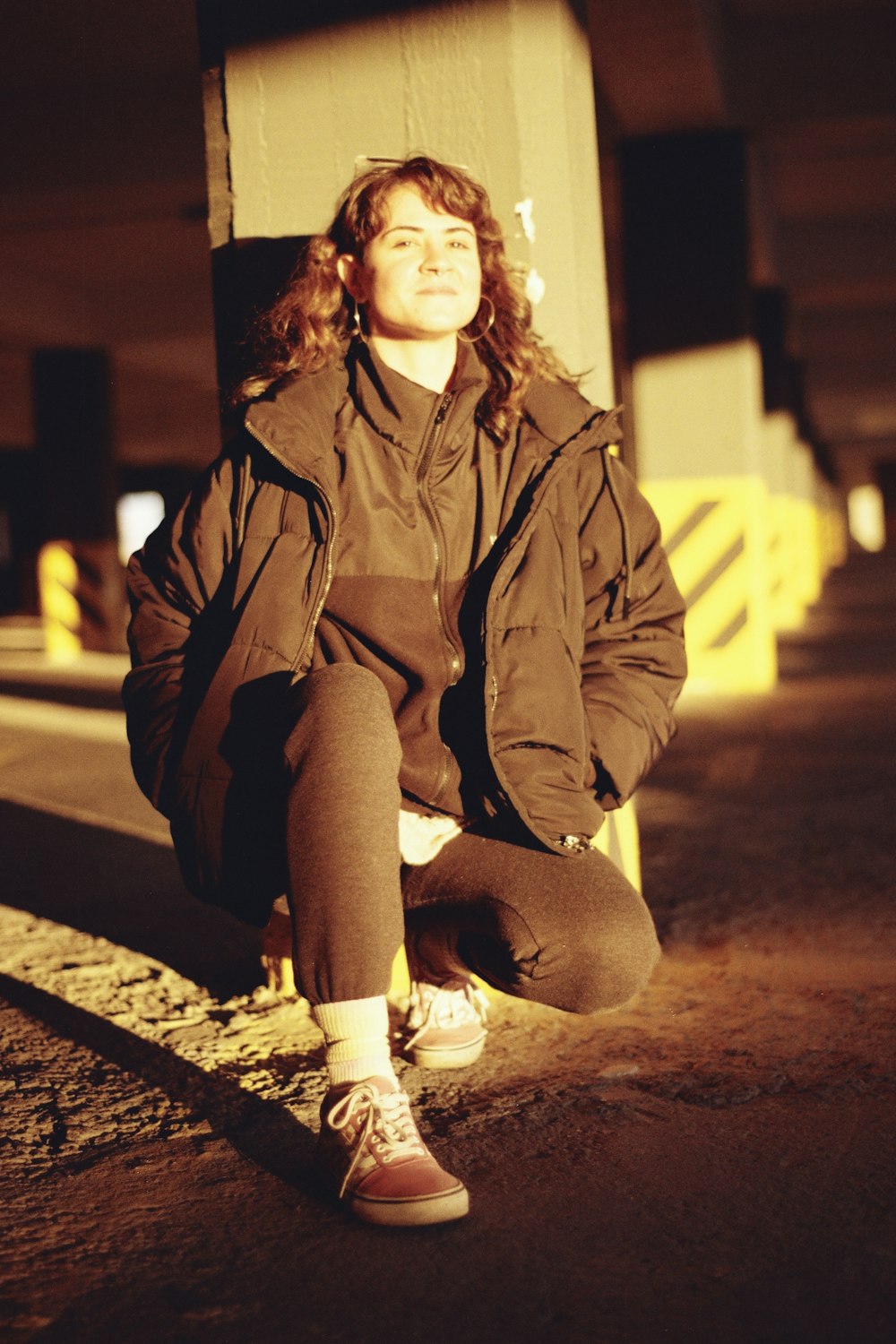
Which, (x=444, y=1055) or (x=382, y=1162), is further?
(x=444, y=1055)

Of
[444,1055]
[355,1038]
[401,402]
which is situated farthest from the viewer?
[444,1055]

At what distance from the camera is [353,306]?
9.14ft

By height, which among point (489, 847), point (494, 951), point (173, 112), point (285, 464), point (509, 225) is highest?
point (173, 112)

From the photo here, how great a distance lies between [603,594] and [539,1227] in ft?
3.52

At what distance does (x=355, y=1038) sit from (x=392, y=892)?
215mm

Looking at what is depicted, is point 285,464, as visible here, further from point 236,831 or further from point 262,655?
point 236,831

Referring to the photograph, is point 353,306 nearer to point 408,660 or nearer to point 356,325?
point 356,325

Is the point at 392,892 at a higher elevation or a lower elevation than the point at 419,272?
lower

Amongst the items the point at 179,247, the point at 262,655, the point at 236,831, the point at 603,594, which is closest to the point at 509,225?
the point at 603,594

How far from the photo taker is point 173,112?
342 inches

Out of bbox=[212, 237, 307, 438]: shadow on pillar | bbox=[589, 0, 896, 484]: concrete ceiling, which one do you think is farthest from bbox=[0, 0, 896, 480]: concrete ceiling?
bbox=[212, 237, 307, 438]: shadow on pillar

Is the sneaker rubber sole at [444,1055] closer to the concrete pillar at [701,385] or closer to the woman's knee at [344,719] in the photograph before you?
the woman's knee at [344,719]

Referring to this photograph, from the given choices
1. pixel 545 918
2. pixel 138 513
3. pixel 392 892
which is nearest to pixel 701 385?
pixel 545 918

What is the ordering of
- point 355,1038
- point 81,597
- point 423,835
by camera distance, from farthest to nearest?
point 81,597, point 423,835, point 355,1038
